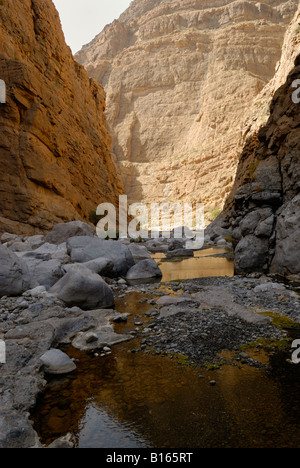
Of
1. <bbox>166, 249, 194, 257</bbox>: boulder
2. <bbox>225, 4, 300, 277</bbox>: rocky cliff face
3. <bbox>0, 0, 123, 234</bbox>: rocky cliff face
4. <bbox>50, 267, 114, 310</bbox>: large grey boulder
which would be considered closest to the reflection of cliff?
<bbox>50, 267, 114, 310</bbox>: large grey boulder

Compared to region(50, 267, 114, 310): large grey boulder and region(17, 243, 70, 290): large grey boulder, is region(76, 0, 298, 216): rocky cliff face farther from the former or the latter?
region(50, 267, 114, 310): large grey boulder

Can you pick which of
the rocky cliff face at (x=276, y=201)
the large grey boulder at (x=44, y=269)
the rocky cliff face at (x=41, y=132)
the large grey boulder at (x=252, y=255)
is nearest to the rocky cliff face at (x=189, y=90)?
the rocky cliff face at (x=41, y=132)

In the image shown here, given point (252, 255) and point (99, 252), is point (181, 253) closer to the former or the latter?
point (252, 255)

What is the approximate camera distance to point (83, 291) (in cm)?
696

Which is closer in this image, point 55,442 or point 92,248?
point 55,442

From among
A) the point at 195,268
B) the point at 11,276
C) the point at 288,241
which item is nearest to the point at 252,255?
the point at 288,241

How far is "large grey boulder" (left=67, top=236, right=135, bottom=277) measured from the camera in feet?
33.4

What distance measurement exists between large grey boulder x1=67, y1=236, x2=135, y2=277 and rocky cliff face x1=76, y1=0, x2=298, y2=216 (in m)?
38.8

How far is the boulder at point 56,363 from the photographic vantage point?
419cm

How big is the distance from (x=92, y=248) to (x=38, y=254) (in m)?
1.70

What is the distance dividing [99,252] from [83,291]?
3.63 meters

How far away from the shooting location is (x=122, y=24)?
91.6 meters
